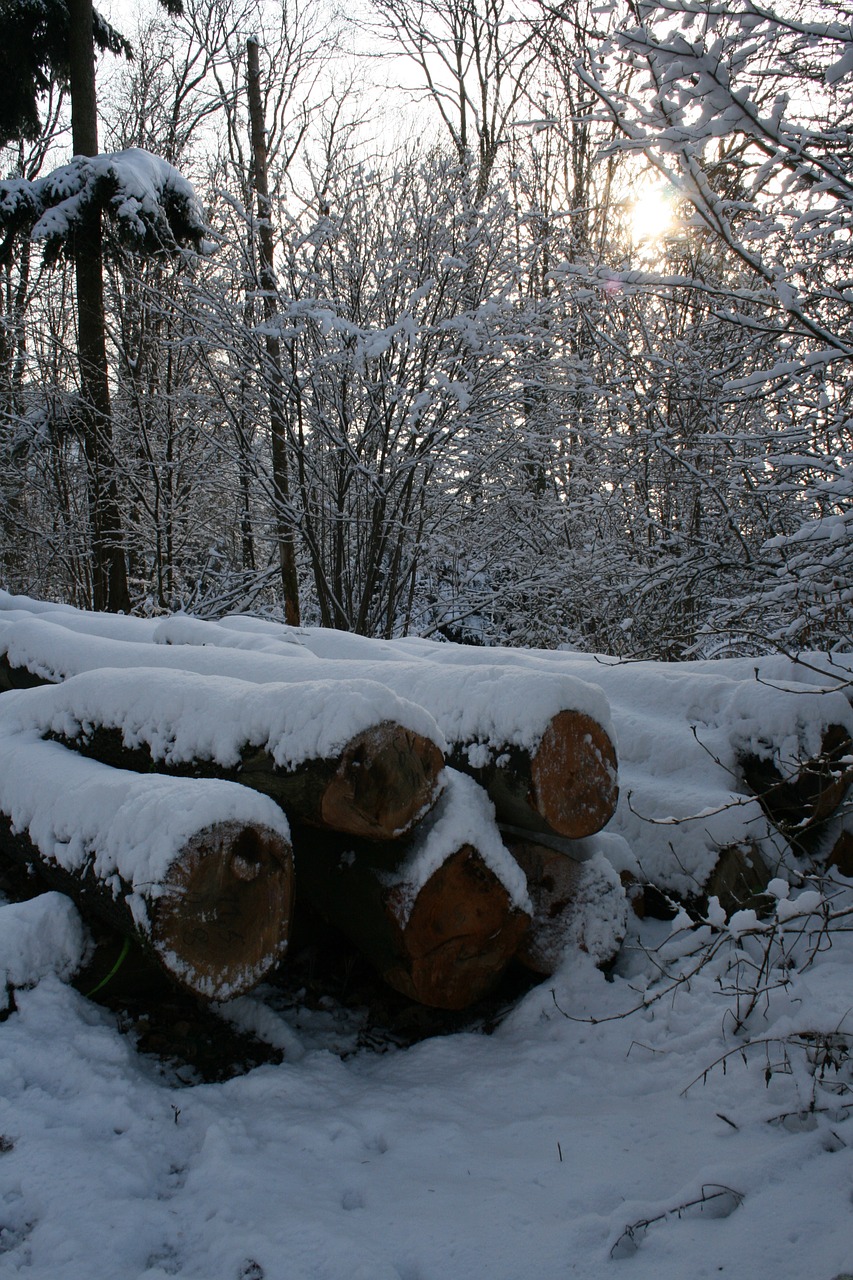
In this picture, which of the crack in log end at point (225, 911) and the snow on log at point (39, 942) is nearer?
the crack in log end at point (225, 911)

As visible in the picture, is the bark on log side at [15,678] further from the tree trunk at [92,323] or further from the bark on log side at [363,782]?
the tree trunk at [92,323]

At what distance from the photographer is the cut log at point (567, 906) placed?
271 cm

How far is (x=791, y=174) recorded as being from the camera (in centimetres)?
233

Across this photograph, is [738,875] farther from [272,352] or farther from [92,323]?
[92,323]

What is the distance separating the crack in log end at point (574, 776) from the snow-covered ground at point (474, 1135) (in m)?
0.49

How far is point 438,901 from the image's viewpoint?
2.40 meters

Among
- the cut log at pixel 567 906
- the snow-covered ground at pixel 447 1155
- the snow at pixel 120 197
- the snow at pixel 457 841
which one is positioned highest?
the snow at pixel 120 197

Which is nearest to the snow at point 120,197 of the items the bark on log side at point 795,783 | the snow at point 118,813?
the snow at point 118,813

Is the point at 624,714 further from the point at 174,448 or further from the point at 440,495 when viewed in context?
the point at 174,448

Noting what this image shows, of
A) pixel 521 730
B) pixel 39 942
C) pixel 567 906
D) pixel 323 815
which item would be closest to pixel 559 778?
pixel 521 730

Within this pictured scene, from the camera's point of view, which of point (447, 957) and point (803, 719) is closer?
point (447, 957)

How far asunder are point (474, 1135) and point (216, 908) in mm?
Answer: 862

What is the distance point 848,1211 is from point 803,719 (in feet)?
5.60

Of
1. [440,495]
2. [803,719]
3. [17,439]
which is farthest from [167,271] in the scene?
[803,719]
